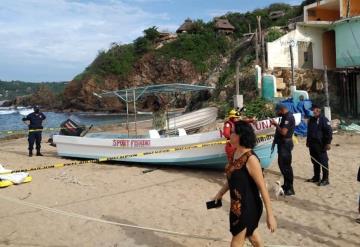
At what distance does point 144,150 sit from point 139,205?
3.66 m

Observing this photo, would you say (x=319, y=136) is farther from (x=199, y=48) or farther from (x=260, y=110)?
(x=199, y=48)

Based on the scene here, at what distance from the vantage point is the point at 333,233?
654cm

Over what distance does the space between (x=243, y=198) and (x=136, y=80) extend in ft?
218

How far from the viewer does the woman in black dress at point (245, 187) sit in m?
3.98

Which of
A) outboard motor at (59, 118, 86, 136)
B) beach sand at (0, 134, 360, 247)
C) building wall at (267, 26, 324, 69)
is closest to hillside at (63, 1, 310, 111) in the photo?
building wall at (267, 26, 324, 69)

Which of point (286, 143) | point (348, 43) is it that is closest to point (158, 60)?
point (348, 43)

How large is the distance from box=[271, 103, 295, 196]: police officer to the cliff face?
55.0 meters

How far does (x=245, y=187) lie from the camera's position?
4008 mm

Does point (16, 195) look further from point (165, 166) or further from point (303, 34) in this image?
point (303, 34)

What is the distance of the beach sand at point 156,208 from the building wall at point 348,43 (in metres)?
13.8

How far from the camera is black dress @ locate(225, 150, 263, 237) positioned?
13.2 ft

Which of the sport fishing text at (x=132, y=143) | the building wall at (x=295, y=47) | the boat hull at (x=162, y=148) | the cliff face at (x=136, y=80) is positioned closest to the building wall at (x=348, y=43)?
the building wall at (x=295, y=47)

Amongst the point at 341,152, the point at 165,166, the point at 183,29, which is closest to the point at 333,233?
the point at 165,166

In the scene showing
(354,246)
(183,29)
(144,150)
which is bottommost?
(354,246)
